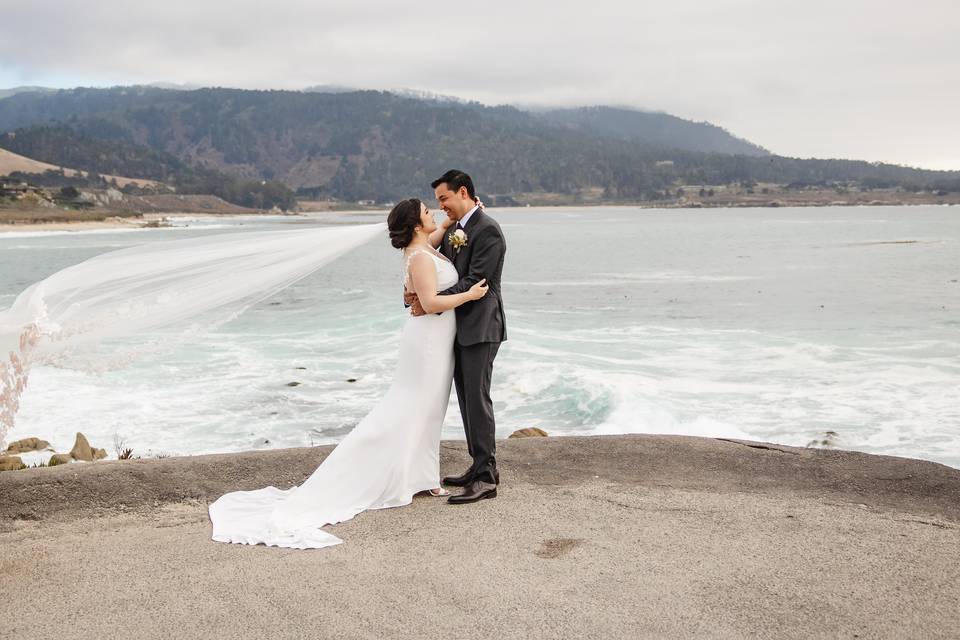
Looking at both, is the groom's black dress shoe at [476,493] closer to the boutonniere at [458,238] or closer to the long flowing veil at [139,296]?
the boutonniere at [458,238]

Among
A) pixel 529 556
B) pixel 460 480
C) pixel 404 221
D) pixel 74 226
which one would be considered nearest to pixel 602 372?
pixel 460 480

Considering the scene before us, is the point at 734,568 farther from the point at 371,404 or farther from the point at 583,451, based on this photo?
the point at 371,404

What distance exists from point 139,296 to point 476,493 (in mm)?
2829

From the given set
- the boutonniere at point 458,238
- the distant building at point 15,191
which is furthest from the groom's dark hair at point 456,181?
the distant building at point 15,191

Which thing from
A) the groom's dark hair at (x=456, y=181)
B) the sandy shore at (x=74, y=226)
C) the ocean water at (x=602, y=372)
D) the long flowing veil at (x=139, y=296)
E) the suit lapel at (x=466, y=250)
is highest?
the groom's dark hair at (x=456, y=181)

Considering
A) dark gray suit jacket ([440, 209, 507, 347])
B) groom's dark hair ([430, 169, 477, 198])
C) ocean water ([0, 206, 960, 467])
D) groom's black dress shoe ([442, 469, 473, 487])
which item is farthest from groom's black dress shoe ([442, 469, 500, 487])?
ocean water ([0, 206, 960, 467])

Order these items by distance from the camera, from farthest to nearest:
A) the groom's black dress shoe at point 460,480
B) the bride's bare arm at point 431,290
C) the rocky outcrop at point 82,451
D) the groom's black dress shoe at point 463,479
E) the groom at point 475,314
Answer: the rocky outcrop at point 82,451 < the groom's black dress shoe at point 460,480 < the groom's black dress shoe at point 463,479 < the groom at point 475,314 < the bride's bare arm at point 431,290

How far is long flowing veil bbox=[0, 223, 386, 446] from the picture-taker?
5.68 metres

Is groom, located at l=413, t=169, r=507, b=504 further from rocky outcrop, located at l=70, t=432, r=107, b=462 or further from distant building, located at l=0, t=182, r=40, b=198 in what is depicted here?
distant building, located at l=0, t=182, r=40, b=198

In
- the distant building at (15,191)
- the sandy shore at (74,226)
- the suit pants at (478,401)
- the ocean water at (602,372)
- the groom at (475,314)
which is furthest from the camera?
the distant building at (15,191)

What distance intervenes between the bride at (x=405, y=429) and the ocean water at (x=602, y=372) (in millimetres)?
Answer: 6267

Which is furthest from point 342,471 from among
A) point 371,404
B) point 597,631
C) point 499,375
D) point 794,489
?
point 499,375

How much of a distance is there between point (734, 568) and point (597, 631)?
1.04 metres

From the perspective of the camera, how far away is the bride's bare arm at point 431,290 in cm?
552
